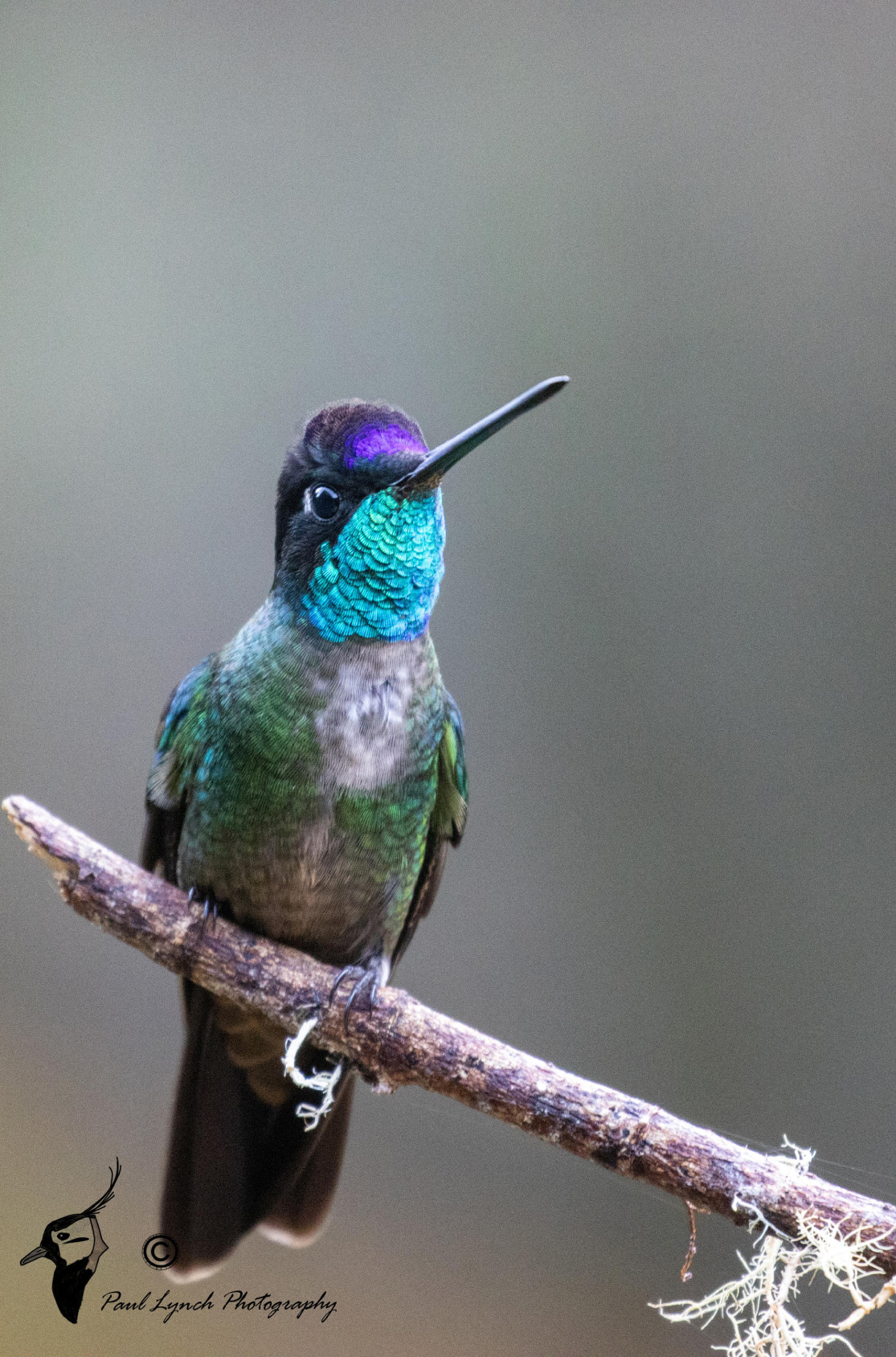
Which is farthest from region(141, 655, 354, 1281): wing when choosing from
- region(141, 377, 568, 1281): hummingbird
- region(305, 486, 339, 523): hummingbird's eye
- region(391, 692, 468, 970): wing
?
region(305, 486, 339, 523): hummingbird's eye

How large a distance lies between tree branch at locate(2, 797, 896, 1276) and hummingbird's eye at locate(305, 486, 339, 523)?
1.49 feet

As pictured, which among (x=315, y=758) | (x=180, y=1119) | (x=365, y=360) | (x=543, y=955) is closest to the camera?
(x=315, y=758)

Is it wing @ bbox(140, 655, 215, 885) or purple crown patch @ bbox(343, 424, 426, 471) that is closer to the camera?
purple crown patch @ bbox(343, 424, 426, 471)

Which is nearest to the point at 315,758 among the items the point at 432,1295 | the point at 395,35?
the point at 432,1295

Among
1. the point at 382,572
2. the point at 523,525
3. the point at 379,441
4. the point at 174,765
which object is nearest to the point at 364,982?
the point at 174,765

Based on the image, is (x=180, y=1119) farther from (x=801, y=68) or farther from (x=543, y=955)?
(x=801, y=68)

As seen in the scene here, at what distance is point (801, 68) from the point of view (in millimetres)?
1580

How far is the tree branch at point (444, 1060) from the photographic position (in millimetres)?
938

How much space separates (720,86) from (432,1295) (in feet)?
6.20

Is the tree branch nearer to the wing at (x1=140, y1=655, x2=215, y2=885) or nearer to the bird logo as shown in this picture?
the wing at (x1=140, y1=655, x2=215, y2=885)

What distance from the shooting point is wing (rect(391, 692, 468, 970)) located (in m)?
1.37

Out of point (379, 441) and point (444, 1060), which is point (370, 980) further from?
point (379, 441)

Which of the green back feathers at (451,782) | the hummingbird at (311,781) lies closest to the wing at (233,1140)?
the hummingbird at (311,781)

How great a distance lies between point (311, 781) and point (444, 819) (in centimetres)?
23
